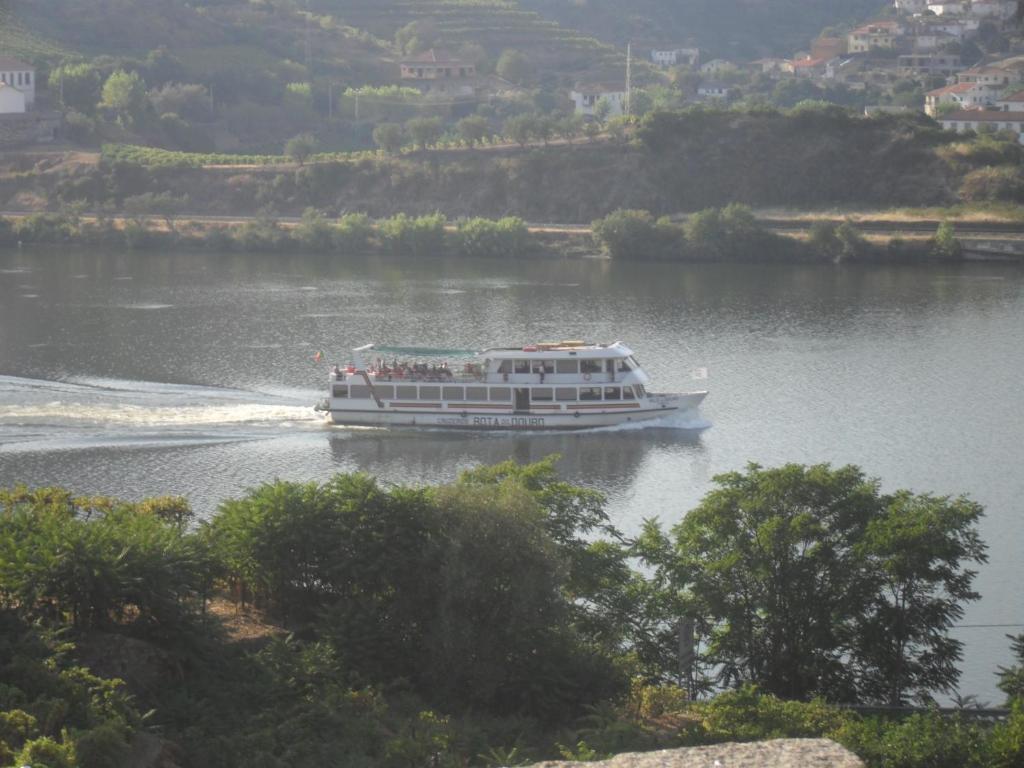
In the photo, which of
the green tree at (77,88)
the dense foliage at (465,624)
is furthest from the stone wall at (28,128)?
the dense foliage at (465,624)

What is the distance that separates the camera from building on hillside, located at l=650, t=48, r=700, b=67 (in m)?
150

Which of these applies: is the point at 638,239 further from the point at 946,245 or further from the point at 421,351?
the point at 421,351

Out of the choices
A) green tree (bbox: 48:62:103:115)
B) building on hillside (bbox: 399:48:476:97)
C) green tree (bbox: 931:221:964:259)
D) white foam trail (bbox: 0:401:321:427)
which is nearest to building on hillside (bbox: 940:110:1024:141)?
green tree (bbox: 931:221:964:259)

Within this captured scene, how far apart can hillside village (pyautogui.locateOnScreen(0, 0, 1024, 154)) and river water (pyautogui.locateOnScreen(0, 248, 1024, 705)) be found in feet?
88.0

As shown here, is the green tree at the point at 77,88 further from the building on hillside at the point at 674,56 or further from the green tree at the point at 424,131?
the building on hillside at the point at 674,56

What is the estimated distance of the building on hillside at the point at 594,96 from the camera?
119m

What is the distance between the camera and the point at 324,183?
92.9 meters

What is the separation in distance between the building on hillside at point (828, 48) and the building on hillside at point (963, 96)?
26.0 m

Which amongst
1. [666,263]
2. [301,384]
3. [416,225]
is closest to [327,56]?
[416,225]

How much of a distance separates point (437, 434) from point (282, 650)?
2349 centimetres

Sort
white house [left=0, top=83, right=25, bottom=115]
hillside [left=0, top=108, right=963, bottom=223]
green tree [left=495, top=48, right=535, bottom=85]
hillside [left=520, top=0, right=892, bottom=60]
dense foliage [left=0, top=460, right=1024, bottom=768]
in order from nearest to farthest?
dense foliage [left=0, top=460, right=1024, bottom=768], hillside [left=0, top=108, right=963, bottom=223], white house [left=0, top=83, right=25, bottom=115], green tree [left=495, top=48, right=535, bottom=85], hillside [left=520, top=0, right=892, bottom=60]

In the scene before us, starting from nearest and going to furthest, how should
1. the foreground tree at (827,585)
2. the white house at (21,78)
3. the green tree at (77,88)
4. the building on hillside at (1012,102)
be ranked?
the foreground tree at (827,585) → the white house at (21,78) → the green tree at (77,88) → the building on hillside at (1012,102)

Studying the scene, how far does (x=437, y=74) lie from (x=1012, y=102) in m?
42.7

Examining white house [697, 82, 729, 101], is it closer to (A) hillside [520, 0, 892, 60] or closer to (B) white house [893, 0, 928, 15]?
(A) hillside [520, 0, 892, 60]
